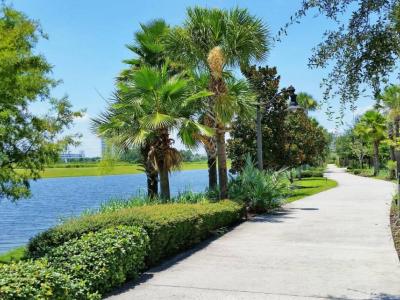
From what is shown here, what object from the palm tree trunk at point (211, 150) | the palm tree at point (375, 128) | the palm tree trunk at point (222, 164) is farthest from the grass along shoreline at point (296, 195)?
the palm tree at point (375, 128)

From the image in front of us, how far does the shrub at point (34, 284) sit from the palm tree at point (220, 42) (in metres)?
10.1

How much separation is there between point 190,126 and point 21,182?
6.25 metres

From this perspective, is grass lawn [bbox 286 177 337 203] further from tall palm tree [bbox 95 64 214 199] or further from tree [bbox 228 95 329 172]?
tall palm tree [bbox 95 64 214 199]

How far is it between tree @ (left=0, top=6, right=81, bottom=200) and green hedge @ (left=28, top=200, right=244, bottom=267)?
1.71 metres

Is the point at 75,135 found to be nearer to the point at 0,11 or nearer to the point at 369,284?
the point at 0,11

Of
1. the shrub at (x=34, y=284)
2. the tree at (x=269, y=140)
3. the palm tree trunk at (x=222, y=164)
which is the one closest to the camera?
the shrub at (x=34, y=284)

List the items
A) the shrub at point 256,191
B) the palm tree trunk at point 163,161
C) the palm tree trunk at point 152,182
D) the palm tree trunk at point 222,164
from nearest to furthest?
the palm tree trunk at point 163,161
the palm tree trunk at point 222,164
the shrub at point 256,191
the palm tree trunk at point 152,182

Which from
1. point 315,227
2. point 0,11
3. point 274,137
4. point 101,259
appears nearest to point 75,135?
point 0,11

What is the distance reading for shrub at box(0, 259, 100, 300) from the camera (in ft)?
14.6

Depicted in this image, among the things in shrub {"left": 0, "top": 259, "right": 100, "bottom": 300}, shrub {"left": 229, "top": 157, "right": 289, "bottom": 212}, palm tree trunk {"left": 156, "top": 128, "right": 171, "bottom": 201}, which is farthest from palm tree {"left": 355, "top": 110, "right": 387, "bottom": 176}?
shrub {"left": 0, "top": 259, "right": 100, "bottom": 300}

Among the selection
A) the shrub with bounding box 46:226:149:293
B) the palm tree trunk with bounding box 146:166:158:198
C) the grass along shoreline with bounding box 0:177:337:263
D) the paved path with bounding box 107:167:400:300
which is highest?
the palm tree trunk with bounding box 146:166:158:198

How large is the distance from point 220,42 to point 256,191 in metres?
4.94

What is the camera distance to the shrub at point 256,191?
622 inches

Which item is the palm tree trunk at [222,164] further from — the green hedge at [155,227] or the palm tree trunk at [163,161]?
the green hedge at [155,227]
